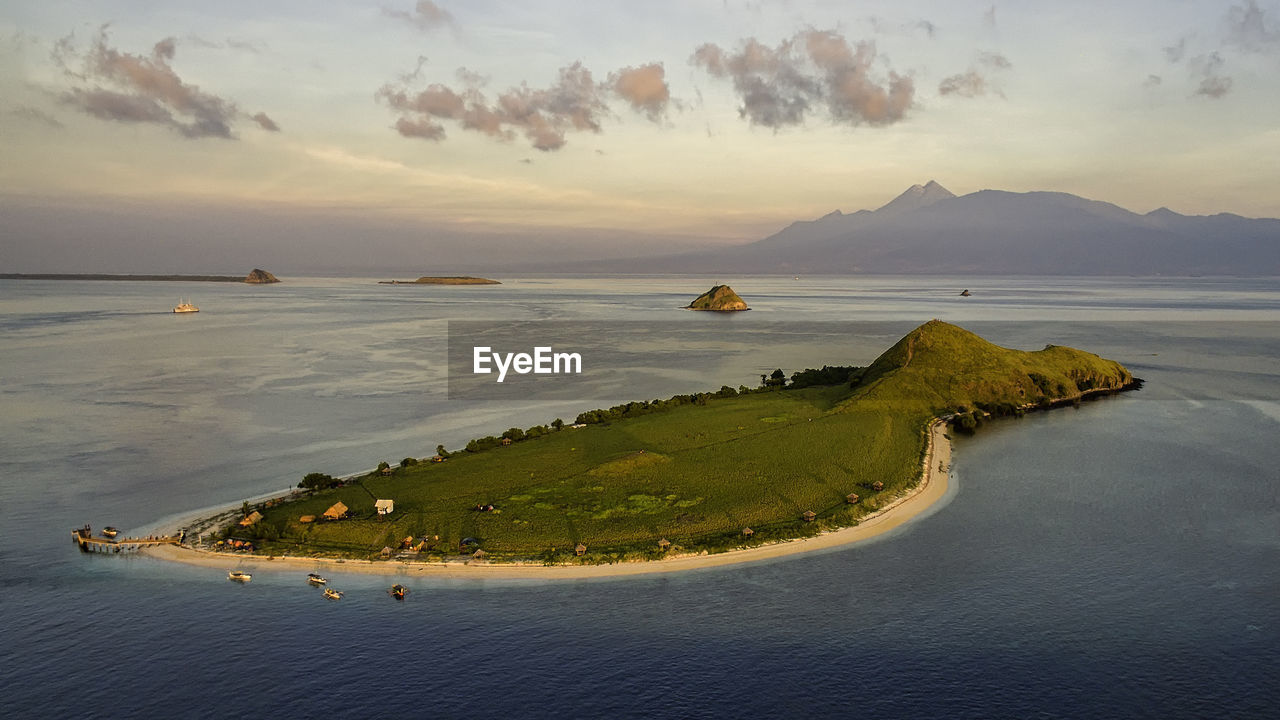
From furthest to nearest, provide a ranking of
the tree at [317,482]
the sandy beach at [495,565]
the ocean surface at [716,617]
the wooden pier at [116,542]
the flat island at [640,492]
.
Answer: the tree at [317,482] → the wooden pier at [116,542] → the flat island at [640,492] → the sandy beach at [495,565] → the ocean surface at [716,617]

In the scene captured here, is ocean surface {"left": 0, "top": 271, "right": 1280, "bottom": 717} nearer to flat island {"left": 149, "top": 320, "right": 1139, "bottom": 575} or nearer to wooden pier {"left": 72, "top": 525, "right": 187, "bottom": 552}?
wooden pier {"left": 72, "top": 525, "right": 187, "bottom": 552}

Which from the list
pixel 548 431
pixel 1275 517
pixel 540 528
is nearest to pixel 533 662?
pixel 540 528

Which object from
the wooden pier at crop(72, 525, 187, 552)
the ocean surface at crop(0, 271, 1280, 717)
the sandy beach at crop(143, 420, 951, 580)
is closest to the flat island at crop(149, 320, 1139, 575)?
the sandy beach at crop(143, 420, 951, 580)

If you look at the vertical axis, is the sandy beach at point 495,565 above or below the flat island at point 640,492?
below

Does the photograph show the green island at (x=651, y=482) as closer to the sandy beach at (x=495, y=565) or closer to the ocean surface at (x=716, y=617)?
the sandy beach at (x=495, y=565)

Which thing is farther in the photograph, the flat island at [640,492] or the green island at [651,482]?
the green island at [651,482]

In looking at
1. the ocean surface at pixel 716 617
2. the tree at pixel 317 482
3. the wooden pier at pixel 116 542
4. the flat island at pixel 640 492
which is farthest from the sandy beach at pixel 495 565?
the tree at pixel 317 482

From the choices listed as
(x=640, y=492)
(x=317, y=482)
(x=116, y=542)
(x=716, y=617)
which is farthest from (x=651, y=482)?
(x=116, y=542)
